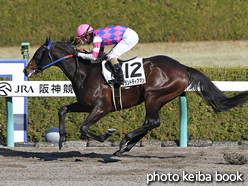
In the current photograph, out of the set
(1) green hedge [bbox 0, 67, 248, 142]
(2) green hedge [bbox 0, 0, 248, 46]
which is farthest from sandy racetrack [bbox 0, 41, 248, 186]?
(2) green hedge [bbox 0, 0, 248, 46]

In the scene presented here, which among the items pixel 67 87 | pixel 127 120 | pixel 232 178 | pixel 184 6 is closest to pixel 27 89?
pixel 67 87

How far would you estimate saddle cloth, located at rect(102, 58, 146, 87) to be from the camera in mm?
4945

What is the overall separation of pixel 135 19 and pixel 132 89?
9.96 metres

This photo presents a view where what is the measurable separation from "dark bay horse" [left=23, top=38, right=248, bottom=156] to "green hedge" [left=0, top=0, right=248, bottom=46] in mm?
9365

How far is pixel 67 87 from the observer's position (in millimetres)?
6180

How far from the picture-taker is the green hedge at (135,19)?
1452 cm

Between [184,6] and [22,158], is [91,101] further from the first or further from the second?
[184,6]

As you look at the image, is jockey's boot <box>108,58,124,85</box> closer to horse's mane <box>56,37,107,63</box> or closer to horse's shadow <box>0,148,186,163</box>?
horse's mane <box>56,37,107,63</box>

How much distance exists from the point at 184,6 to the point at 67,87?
9.91 m

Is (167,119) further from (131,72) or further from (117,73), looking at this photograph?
(117,73)

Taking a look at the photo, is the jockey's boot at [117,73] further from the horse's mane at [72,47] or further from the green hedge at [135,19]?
the green hedge at [135,19]

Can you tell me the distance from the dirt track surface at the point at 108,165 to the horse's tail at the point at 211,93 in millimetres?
743

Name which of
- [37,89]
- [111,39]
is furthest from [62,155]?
[111,39]

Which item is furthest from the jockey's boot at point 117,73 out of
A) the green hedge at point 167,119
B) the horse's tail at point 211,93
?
the green hedge at point 167,119
